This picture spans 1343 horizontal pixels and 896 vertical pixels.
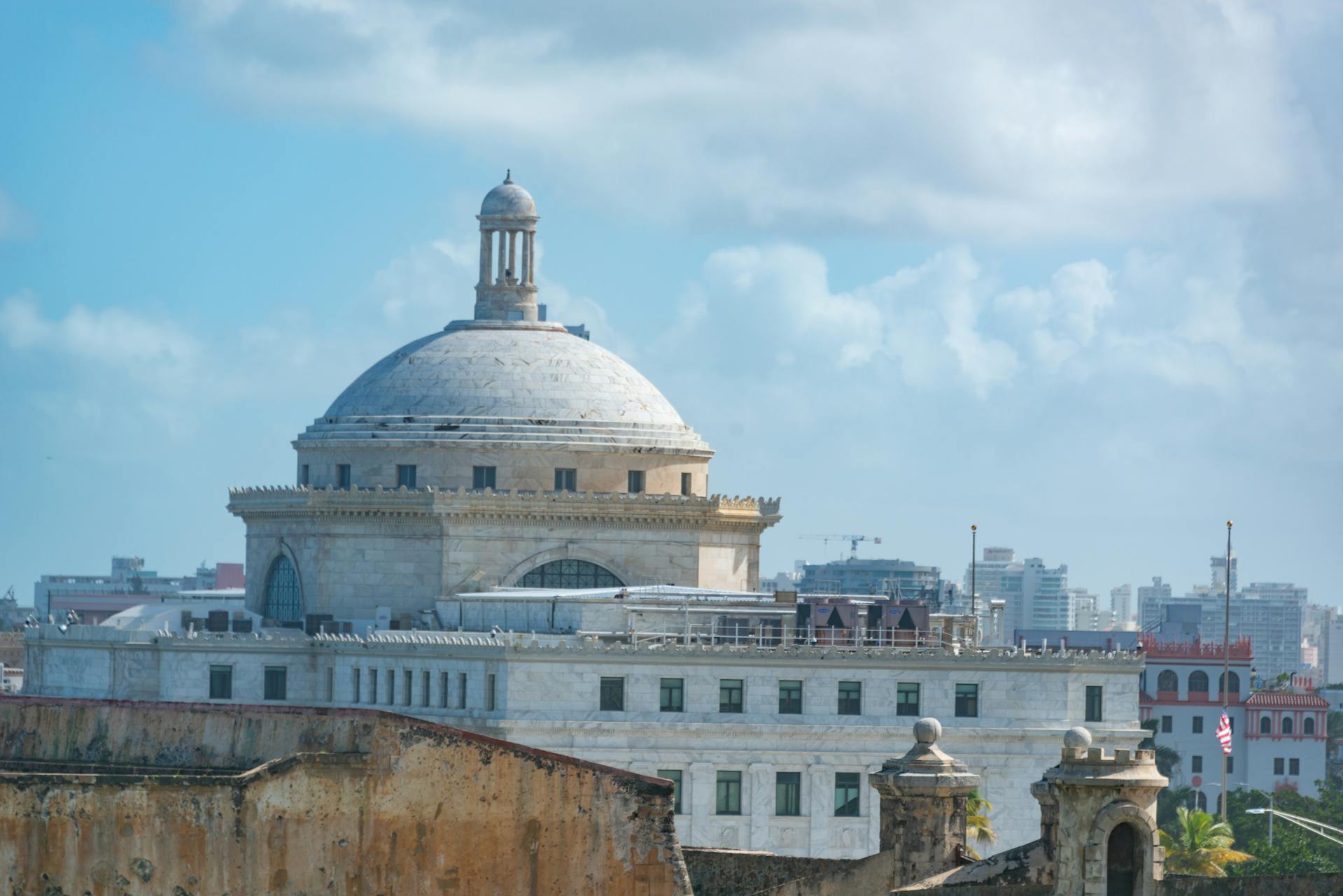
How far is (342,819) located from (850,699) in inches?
2616

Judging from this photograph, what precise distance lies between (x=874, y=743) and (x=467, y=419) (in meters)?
23.2

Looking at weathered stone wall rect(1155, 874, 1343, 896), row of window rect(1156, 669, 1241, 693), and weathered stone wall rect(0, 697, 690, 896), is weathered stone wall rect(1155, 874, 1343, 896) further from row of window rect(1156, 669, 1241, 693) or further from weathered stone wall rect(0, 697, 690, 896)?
row of window rect(1156, 669, 1241, 693)

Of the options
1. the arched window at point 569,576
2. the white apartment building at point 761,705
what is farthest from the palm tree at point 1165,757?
the white apartment building at point 761,705

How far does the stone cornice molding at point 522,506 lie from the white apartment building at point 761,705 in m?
10.5

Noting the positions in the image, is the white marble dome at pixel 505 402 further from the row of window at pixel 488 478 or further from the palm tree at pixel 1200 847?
the palm tree at pixel 1200 847

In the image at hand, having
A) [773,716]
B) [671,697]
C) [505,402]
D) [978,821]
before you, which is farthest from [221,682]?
[978,821]

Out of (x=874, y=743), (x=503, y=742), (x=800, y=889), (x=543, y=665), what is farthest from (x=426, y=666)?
(x=503, y=742)

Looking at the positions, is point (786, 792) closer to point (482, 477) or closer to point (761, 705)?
point (761, 705)

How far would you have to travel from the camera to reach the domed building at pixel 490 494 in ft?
379

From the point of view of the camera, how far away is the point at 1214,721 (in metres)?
185

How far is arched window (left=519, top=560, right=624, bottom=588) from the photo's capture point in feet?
382

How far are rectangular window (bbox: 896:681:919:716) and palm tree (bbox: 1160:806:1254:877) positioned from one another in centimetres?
730

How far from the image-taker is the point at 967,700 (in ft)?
330

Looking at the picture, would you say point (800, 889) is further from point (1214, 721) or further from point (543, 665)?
point (1214, 721)
